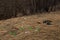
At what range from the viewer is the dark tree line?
5016 millimetres

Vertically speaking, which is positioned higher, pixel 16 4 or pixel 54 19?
pixel 16 4

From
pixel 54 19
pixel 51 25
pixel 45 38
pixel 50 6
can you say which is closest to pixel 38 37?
pixel 45 38

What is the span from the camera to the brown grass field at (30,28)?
3987mm

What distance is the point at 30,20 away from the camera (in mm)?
4801

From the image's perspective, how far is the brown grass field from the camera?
399 cm

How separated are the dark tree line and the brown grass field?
0.71 feet

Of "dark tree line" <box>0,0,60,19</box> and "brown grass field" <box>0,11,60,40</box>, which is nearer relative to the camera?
"brown grass field" <box>0,11,60,40</box>

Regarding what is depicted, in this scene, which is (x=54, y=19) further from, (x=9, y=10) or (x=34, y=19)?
(x=9, y=10)

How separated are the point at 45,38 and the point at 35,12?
151 cm

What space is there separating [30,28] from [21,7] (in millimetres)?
999

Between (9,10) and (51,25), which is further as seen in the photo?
(9,10)

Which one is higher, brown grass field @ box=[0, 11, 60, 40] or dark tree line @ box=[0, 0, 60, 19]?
dark tree line @ box=[0, 0, 60, 19]

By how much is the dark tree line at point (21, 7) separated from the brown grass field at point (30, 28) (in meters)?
0.22

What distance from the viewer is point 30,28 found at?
430 cm
